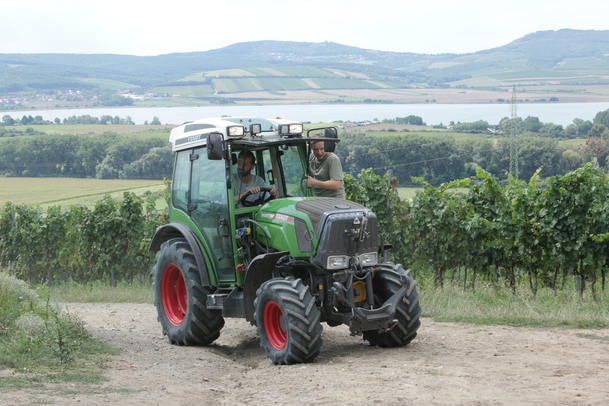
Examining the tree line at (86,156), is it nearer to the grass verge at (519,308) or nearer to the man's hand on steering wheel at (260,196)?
the grass verge at (519,308)

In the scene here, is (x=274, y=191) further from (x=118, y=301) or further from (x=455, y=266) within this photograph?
(x=118, y=301)

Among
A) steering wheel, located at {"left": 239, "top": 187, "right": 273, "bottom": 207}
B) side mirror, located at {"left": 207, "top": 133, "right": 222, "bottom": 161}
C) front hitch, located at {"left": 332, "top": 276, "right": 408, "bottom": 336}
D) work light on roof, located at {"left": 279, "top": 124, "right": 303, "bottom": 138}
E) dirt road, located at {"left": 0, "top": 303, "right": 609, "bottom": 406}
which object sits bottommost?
dirt road, located at {"left": 0, "top": 303, "right": 609, "bottom": 406}

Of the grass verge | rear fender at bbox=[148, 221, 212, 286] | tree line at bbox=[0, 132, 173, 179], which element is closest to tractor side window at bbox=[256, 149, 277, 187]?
rear fender at bbox=[148, 221, 212, 286]

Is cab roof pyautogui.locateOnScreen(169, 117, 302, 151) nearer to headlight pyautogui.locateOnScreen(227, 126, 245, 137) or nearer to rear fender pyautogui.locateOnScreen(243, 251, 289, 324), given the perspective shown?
headlight pyautogui.locateOnScreen(227, 126, 245, 137)

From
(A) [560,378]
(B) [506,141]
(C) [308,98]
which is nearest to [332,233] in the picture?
(A) [560,378]

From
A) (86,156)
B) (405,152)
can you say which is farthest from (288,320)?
(86,156)

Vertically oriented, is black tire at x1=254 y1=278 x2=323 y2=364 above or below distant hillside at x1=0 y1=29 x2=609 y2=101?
below

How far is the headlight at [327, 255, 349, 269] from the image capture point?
23.3ft

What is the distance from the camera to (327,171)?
8.80 metres

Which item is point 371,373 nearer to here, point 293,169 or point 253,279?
point 253,279

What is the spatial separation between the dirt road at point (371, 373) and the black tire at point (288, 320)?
16 centimetres

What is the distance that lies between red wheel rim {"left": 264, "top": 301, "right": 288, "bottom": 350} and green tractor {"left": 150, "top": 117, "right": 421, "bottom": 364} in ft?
0.04

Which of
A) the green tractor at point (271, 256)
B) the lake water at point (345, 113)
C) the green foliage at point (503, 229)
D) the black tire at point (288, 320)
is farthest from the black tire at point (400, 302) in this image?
the lake water at point (345, 113)

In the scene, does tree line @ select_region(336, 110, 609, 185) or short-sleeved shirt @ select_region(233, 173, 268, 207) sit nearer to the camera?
short-sleeved shirt @ select_region(233, 173, 268, 207)
